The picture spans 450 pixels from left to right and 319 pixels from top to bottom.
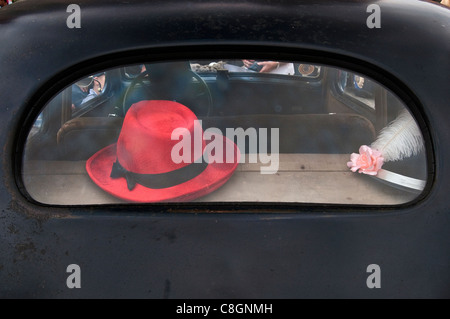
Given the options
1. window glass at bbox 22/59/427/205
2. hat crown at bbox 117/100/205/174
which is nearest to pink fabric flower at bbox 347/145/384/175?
window glass at bbox 22/59/427/205

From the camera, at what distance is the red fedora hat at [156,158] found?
4.20ft

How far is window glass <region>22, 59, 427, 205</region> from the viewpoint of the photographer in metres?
1.20

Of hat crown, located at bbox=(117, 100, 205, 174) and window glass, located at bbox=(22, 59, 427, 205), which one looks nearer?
window glass, located at bbox=(22, 59, 427, 205)

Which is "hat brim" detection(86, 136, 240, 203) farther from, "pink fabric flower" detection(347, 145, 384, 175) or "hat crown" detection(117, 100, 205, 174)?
"pink fabric flower" detection(347, 145, 384, 175)

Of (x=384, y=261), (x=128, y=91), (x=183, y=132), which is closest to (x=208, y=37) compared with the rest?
(x=183, y=132)

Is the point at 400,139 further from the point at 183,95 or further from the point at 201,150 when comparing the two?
the point at 183,95

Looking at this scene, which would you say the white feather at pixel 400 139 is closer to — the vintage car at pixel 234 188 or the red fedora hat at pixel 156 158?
the vintage car at pixel 234 188

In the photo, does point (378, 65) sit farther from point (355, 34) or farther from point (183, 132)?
point (183, 132)

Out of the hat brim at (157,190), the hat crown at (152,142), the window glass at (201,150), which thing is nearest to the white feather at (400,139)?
the window glass at (201,150)

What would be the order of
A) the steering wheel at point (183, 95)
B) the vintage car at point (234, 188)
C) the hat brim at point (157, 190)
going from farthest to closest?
the steering wheel at point (183, 95) → the hat brim at point (157, 190) → the vintage car at point (234, 188)

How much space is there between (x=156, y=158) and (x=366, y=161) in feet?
2.14

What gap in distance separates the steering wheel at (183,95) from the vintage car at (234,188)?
0.64 ft

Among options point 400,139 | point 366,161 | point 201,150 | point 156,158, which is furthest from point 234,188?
point 400,139

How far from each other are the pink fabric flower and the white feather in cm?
2
